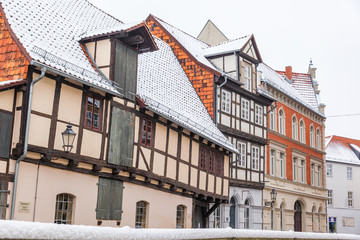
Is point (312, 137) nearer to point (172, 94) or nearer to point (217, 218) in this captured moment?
point (217, 218)

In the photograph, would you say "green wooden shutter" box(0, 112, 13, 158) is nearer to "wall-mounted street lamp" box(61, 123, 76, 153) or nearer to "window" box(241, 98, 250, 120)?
"wall-mounted street lamp" box(61, 123, 76, 153)

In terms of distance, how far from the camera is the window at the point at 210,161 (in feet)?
67.9

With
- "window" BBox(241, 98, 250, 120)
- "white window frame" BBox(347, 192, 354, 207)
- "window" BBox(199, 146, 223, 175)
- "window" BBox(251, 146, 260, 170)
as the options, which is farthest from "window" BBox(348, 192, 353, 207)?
"window" BBox(199, 146, 223, 175)

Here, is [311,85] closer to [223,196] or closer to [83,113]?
[223,196]

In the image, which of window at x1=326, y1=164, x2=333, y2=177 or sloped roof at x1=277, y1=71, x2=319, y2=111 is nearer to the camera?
sloped roof at x1=277, y1=71, x2=319, y2=111

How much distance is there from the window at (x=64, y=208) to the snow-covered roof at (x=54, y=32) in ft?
10.9

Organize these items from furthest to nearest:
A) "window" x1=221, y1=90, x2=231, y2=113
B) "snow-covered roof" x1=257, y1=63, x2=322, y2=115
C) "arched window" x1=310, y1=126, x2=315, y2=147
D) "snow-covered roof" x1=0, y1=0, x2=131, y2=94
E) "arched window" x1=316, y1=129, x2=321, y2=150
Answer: "arched window" x1=316, y1=129, x2=321, y2=150
"arched window" x1=310, y1=126, x2=315, y2=147
"snow-covered roof" x1=257, y1=63, x2=322, y2=115
"window" x1=221, y1=90, x2=231, y2=113
"snow-covered roof" x1=0, y1=0, x2=131, y2=94

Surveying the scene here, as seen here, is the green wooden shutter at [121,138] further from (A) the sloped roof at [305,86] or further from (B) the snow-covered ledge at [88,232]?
(A) the sloped roof at [305,86]

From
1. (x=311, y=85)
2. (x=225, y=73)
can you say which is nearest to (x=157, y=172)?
(x=225, y=73)

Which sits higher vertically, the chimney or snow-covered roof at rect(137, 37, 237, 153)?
the chimney

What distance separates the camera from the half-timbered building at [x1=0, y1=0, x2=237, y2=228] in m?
12.4

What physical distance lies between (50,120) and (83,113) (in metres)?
1.25

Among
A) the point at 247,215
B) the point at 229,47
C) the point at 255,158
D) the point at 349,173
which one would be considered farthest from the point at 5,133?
the point at 349,173

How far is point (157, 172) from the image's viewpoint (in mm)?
17203
